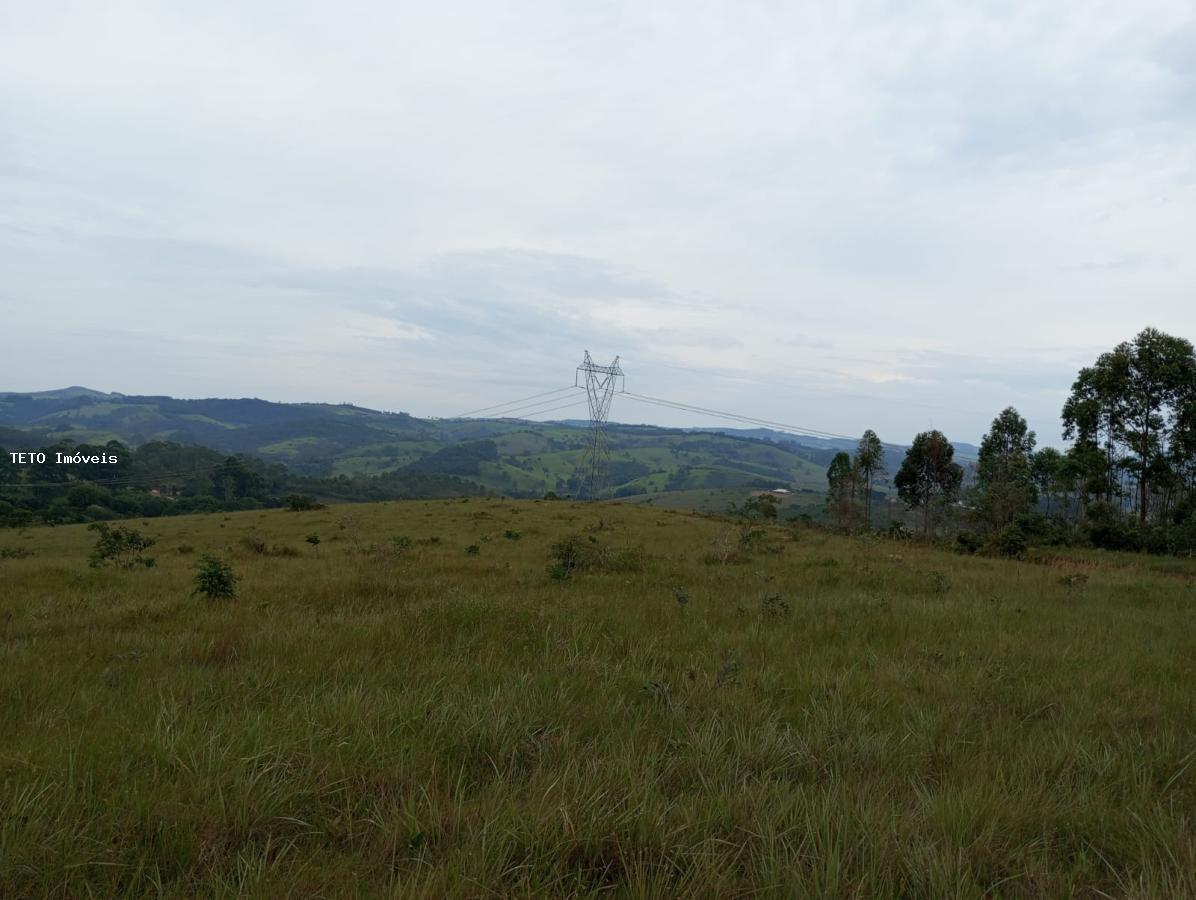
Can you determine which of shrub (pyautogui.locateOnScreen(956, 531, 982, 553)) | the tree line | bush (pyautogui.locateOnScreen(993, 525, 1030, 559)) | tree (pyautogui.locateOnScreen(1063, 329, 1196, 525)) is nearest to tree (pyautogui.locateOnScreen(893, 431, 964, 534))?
the tree line

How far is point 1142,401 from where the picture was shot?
115 ft

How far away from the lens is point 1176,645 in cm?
723

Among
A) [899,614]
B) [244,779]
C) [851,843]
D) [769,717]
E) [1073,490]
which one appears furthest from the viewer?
[1073,490]

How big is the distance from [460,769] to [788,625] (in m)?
5.25

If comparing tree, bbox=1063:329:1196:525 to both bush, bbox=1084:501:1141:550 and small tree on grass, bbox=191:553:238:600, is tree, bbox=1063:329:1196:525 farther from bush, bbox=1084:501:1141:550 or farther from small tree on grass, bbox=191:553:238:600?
small tree on grass, bbox=191:553:238:600

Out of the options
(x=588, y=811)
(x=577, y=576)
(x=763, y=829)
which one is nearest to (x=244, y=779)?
(x=588, y=811)

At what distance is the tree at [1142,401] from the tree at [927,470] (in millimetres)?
26661

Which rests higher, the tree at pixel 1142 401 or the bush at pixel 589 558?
the tree at pixel 1142 401

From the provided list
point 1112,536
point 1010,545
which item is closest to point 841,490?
point 1112,536

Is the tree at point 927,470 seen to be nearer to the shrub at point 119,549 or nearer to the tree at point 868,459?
the tree at point 868,459

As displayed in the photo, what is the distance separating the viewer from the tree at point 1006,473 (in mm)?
36188

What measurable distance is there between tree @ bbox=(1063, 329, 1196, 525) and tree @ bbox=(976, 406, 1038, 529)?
214 inches

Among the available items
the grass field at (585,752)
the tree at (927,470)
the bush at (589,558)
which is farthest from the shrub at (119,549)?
the tree at (927,470)

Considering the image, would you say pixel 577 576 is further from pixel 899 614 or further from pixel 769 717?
pixel 769 717
